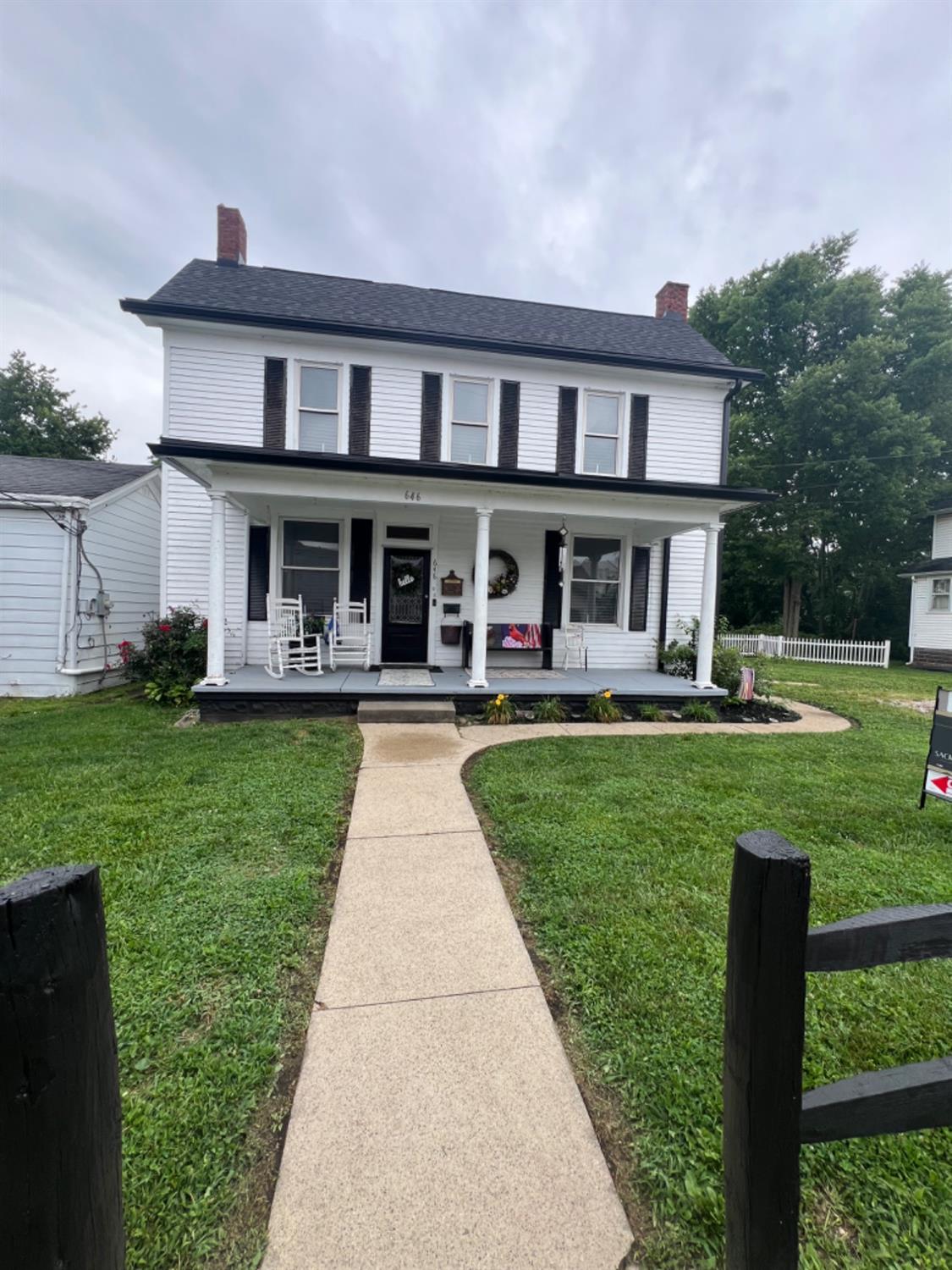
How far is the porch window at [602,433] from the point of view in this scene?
9641 millimetres

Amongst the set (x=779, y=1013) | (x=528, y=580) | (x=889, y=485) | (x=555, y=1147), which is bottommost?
(x=555, y=1147)

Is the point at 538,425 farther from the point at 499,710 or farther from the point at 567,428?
the point at 499,710

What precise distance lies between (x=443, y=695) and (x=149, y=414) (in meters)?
30.8

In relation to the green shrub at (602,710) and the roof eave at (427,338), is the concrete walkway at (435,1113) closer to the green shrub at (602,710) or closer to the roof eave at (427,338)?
the green shrub at (602,710)

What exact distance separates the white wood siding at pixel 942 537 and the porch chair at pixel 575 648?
16.2 metres

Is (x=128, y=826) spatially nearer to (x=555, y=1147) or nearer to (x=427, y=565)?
(x=555, y=1147)

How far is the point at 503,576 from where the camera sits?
9.48 metres

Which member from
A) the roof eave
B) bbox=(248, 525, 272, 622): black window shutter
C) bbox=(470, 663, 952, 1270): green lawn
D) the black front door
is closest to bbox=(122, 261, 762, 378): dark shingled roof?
the roof eave

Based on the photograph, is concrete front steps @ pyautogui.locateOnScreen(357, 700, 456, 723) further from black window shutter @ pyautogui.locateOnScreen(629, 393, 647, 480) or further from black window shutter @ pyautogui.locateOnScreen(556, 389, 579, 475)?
black window shutter @ pyautogui.locateOnScreen(629, 393, 647, 480)

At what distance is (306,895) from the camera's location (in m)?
2.78

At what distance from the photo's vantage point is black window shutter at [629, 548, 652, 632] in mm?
9797

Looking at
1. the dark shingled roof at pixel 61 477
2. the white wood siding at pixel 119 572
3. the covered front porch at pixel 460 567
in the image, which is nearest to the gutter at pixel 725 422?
the covered front porch at pixel 460 567

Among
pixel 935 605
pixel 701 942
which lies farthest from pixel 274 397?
pixel 935 605

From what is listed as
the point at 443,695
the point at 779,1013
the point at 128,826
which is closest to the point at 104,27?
the point at 443,695
